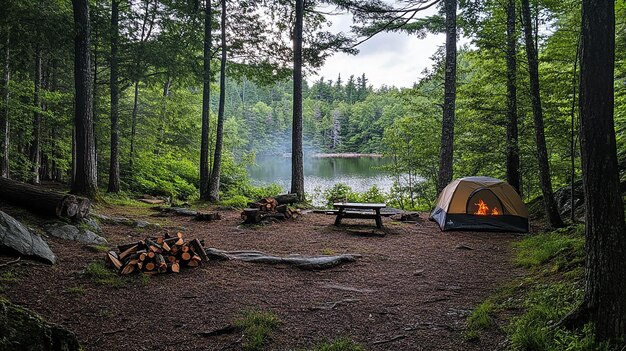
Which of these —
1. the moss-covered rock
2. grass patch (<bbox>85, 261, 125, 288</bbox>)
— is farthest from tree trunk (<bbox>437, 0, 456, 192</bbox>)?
the moss-covered rock

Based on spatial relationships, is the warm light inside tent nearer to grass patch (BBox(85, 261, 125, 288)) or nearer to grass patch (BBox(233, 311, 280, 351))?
grass patch (BBox(233, 311, 280, 351))

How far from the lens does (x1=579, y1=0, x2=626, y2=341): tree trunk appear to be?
2852mm

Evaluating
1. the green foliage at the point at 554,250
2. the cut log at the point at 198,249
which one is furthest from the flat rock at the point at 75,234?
the green foliage at the point at 554,250

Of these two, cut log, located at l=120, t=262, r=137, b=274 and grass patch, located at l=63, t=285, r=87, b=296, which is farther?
cut log, located at l=120, t=262, r=137, b=274

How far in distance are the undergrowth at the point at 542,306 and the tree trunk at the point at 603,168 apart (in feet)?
0.79

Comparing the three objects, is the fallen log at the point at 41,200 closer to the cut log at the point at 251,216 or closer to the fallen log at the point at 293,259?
the fallen log at the point at 293,259

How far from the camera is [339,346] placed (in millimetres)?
3354

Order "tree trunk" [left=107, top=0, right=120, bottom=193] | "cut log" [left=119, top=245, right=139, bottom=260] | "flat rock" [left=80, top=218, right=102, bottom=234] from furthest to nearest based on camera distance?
1. "tree trunk" [left=107, top=0, right=120, bottom=193]
2. "flat rock" [left=80, top=218, right=102, bottom=234]
3. "cut log" [left=119, top=245, right=139, bottom=260]

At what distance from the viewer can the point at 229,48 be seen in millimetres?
14031

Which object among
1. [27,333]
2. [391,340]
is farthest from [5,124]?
[391,340]

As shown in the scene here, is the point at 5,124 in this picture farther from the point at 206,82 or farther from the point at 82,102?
the point at 206,82

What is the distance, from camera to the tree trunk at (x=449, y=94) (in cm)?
1156

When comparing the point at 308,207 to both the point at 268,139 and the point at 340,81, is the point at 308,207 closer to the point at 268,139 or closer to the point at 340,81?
the point at 268,139

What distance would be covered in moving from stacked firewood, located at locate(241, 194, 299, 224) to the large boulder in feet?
16.9
